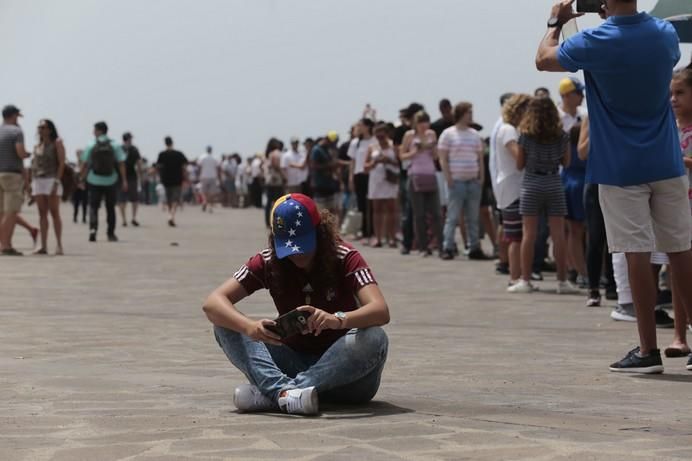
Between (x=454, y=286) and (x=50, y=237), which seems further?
(x=50, y=237)

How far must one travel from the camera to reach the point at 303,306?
254 inches

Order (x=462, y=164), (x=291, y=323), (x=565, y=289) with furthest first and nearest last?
(x=462, y=164), (x=565, y=289), (x=291, y=323)

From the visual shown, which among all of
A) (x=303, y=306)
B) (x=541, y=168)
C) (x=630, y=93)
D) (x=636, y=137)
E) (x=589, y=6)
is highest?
(x=589, y=6)

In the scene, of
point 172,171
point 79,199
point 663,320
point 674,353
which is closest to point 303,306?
point 674,353

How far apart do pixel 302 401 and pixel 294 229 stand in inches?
28.2

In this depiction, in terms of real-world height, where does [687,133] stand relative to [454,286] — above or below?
above

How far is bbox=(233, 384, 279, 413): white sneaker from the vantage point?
666cm

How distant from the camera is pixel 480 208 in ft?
67.2

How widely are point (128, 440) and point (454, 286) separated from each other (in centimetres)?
945

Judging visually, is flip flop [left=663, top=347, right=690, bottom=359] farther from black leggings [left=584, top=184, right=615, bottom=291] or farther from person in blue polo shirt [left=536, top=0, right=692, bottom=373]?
black leggings [left=584, top=184, right=615, bottom=291]

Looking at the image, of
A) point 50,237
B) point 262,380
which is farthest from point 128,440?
point 50,237

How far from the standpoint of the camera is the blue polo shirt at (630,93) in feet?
25.6

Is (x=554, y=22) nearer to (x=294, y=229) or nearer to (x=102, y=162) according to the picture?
(x=294, y=229)

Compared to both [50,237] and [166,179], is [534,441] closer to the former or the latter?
[50,237]
